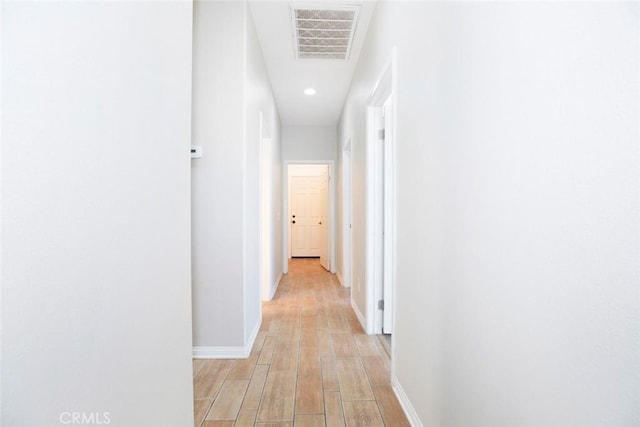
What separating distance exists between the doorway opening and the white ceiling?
86 centimetres

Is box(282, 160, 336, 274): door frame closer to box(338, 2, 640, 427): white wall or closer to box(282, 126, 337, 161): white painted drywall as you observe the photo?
box(282, 126, 337, 161): white painted drywall

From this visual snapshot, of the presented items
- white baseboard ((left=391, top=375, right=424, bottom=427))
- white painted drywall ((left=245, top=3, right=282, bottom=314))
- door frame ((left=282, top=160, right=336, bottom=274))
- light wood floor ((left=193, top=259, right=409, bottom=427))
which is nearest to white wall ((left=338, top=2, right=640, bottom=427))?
white baseboard ((left=391, top=375, right=424, bottom=427))

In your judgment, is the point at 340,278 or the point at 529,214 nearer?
the point at 529,214

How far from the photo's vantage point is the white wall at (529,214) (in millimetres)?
594

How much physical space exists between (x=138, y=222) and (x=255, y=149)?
7.48ft

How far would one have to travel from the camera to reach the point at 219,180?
99.2 inches

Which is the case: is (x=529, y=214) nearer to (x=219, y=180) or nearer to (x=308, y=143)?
(x=219, y=180)

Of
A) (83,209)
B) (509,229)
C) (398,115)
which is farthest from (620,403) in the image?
(398,115)

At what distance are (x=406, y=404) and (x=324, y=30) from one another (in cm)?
290

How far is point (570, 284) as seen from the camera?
69 cm

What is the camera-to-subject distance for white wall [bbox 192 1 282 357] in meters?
2.51

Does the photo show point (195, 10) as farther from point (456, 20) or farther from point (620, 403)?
point (620, 403)

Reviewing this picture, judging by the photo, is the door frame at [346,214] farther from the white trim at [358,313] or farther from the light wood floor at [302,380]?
the light wood floor at [302,380]

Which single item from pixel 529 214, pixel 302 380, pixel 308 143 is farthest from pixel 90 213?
pixel 308 143
